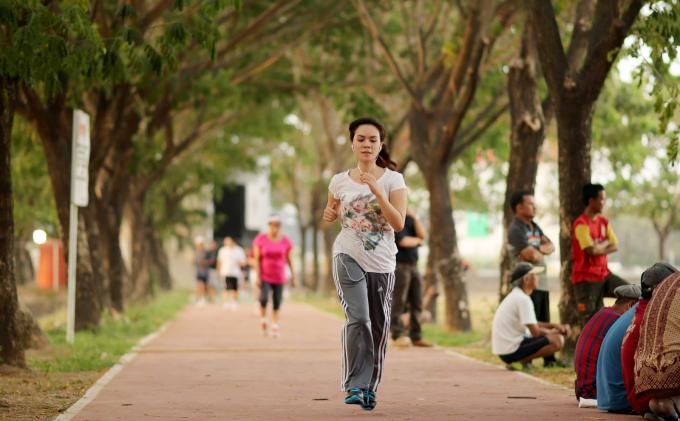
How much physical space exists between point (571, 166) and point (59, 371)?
225 inches

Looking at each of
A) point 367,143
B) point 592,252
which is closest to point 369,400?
point 367,143

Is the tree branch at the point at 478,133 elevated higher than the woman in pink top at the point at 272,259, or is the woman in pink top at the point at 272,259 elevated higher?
the tree branch at the point at 478,133

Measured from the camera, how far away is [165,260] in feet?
189

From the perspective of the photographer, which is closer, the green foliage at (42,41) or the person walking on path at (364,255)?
the person walking on path at (364,255)

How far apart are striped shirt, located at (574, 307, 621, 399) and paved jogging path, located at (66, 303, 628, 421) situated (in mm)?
227

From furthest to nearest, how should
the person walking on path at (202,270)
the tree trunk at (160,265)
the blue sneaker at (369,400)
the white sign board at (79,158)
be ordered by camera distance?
the tree trunk at (160,265) → the person walking on path at (202,270) → the white sign board at (79,158) → the blue sneaker at (369,400)

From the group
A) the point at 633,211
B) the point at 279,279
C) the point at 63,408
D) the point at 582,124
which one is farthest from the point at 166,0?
the point at 633,211

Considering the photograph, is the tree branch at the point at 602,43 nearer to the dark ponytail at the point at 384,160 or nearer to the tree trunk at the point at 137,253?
the dark ponytail at the point at 384,160

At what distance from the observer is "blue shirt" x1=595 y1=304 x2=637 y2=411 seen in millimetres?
9852

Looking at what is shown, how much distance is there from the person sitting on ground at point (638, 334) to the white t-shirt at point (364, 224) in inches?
71.2

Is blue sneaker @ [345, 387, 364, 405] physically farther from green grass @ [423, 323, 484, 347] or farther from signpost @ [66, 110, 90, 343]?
green grass @ [423, 323, 484, 347]

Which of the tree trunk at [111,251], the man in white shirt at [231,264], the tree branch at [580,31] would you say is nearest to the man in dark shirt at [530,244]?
the tree branch at [580,31]

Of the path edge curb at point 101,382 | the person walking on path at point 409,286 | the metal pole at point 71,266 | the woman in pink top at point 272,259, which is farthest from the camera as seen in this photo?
the woman in pink top at point 272,259

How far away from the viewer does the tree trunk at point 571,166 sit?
1458 centimetres
